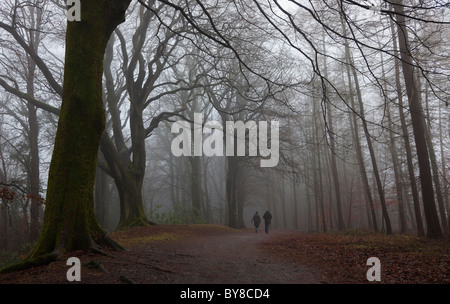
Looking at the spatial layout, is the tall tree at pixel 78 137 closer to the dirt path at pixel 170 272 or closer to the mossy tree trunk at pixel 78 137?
the mossy tree trunk at pixel 78 137

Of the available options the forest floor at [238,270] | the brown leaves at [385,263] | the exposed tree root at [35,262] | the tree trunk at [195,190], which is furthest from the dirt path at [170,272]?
the tree trunk at [195,190]

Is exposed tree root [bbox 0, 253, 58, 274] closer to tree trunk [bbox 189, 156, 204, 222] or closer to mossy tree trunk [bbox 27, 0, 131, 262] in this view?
mossy tree trunk [bbox 27, 0, 131, 262]

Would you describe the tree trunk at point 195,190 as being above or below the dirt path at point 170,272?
above

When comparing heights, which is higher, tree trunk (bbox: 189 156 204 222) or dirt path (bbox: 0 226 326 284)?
tree trunk (bbox: 189 156 204 222)

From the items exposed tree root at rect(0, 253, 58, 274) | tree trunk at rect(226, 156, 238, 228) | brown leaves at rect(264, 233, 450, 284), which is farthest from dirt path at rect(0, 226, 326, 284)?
tree trunk at rect(226, 156, 238, 228)

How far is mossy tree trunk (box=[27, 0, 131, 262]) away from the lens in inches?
203

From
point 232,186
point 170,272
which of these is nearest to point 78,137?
point 170,272

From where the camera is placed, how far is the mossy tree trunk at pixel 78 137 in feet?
16.9

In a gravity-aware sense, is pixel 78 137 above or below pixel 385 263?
above

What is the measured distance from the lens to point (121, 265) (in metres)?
4.96

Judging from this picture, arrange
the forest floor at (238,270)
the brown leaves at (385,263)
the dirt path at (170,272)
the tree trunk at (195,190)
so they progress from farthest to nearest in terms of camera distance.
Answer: the tree trunk at (195,190) → the brown leaves at (385,263) → the forest floor at (238,270) → the dirt path at (170,272)

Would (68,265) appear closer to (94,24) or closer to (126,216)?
(94,24)

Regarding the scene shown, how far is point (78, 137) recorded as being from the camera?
5270mm

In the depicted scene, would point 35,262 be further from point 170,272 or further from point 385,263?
point 385,263
